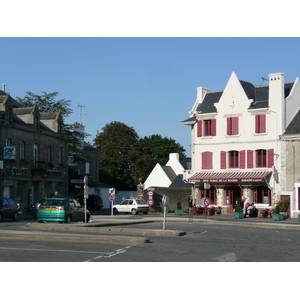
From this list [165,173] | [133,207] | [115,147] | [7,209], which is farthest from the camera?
[115,147]

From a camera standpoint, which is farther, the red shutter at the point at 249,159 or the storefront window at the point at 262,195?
the red shutter at the point at 249,159

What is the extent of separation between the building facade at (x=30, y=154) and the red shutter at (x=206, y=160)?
15007 millimetres

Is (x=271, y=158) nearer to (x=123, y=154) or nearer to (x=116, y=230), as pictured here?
(x=116, y=230)

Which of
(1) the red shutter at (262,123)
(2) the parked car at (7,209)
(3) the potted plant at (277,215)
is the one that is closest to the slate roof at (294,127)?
(1) the red shutter at (262,123)

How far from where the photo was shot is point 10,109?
48.1 meters

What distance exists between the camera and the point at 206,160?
→ 50.6m

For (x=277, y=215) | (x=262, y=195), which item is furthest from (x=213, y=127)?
(x=277, y=215)

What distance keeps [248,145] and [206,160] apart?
4527 mm

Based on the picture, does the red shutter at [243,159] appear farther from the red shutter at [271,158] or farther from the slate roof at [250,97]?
the slate roof at [250,97]

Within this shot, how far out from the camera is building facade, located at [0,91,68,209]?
155ft

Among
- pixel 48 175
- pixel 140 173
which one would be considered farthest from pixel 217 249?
pixel 140 173

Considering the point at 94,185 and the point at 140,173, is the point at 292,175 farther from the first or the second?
the point at 140,173

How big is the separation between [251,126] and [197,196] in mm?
8426

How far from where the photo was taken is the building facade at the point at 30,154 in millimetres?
47188
